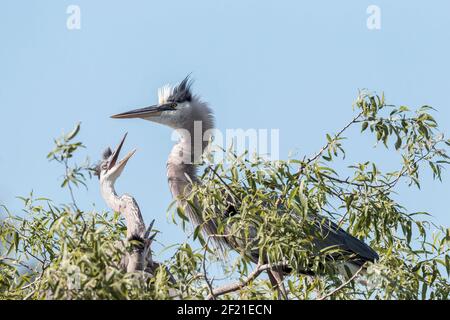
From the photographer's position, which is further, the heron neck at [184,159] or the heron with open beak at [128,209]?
the heron neck at [184,159]

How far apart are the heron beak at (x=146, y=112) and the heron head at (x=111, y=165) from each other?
1.22 metres

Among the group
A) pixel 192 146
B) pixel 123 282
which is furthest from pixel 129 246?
pixel 192 146

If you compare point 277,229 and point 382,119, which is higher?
point 382,119

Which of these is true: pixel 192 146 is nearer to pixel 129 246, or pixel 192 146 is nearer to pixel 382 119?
pixel 382 119

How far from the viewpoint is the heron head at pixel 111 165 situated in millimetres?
7496

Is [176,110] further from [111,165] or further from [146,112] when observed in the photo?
[111,165]

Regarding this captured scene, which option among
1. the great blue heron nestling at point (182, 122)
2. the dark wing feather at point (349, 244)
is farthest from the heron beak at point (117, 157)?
the dark wing feather at point (349, 244)

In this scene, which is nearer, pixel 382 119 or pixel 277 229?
pixel 277 229

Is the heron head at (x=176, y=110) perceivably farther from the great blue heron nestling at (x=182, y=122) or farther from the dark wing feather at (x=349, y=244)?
the dark wing feather at (x=349, y=244)

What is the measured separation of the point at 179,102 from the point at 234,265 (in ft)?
13.1

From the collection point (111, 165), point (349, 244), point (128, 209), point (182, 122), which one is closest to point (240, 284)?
point (128, 209)

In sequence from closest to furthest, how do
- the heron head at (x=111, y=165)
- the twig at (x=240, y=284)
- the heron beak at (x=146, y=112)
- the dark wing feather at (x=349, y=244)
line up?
the twig at (x=240, y=284), the dark wing feather at (x=349, y=244), the heron head at (x=111, y=165), the heron beak at (x=146, y=112)

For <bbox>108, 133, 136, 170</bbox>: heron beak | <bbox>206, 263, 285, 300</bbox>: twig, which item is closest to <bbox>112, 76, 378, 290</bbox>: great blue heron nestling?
<bbox>108, 133, 136, 170</bbox>: heron beak
